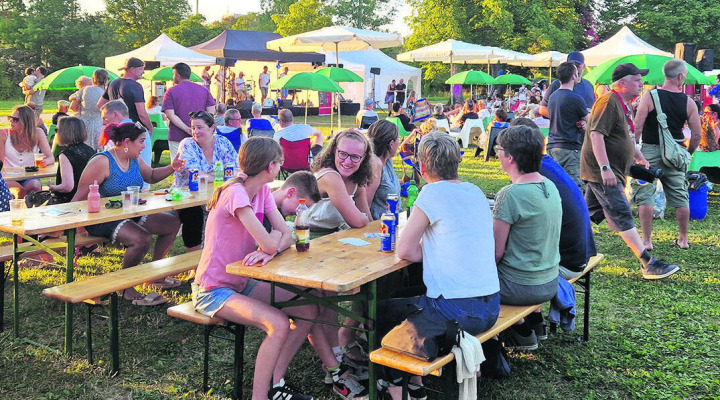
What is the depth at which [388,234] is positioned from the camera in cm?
321

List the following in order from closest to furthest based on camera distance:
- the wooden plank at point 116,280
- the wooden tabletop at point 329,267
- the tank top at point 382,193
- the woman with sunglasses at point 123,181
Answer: the wooden tabletop at point 329,267 < the wooden plank at point 116,280 < the tank top at point 382,193 < the woman with sunglasses at point 123,181

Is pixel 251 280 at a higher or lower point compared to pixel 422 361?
higher

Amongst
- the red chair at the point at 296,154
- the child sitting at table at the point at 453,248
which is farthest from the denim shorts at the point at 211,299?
the red chair at the point at 296,154

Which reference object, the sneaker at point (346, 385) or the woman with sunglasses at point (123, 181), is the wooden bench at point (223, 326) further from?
the woman with sunglasses at point (123, 181)

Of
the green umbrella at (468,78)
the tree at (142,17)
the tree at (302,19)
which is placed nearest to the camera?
the green umbrella at (468,78)

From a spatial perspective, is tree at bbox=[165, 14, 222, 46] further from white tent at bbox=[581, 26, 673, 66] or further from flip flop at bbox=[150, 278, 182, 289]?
flip flop at bbox=[150, 278, 182, 289]

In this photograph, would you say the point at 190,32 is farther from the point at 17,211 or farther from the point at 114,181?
the point at 17,211

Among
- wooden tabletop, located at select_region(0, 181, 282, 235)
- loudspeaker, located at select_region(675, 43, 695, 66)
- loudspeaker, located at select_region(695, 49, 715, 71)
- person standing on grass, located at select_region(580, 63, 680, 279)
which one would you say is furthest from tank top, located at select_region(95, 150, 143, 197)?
loudspeaker, located at select_region(695, 49, 715, 71)

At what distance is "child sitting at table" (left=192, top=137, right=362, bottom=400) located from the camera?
3.00 meters

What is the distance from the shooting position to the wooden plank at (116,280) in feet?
10.9

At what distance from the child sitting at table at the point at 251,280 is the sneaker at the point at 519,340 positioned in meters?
0.95

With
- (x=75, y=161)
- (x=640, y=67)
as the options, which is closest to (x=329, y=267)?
(x=75, y=161)

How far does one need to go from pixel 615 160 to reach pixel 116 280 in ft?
12.8

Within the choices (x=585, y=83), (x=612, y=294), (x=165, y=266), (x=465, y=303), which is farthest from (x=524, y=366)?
(x=585, y=83)
